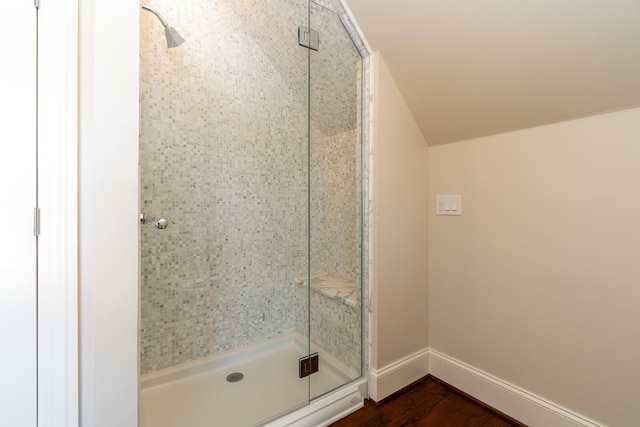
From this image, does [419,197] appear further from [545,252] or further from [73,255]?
[73,255]

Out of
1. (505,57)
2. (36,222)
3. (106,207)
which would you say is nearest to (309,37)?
(505,57)

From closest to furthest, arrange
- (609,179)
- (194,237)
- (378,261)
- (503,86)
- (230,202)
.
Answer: (609,179)
(503,86)
(378,261)
(194,237)
(230,202)

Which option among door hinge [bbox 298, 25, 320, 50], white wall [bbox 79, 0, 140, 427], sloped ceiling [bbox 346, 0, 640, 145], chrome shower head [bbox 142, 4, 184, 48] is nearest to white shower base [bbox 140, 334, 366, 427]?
white wall [bbox 79, 0, 140, 427]

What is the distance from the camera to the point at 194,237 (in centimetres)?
185

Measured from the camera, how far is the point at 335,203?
1.93 meters

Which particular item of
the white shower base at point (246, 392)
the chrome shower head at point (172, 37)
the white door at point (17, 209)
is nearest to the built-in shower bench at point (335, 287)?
the white shower base at point (246, 392)

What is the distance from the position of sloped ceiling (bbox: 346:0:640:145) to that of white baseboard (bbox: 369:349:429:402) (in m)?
1.40

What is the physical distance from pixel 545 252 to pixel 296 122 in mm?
1765

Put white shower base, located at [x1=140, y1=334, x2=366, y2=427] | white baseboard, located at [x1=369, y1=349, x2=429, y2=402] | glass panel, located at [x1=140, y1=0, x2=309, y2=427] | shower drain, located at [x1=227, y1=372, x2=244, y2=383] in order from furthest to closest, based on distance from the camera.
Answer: shower drain, located at [x1=227, y1=372, x2=244, y2=383] → glass panel, located at [x1=140, y1=0, x2=309, y2=427] → white baseboard, located at [x1=369, y1=349, x2=429, y2=402] → white shower base, located at [x1=140, y1=334, x2=366, y2=427]

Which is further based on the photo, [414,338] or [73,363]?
[414,338]

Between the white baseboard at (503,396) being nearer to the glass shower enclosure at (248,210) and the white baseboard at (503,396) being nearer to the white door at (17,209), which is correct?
the glass shower enclosure at (248,210)

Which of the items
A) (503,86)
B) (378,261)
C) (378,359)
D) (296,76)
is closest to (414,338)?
(378,359)

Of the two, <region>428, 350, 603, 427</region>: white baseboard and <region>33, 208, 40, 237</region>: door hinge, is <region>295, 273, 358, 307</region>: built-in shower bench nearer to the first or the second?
<region>428, 350, 603, 427</region>: white baseboard

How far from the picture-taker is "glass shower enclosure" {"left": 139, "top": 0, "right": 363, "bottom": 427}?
1.61 metres
